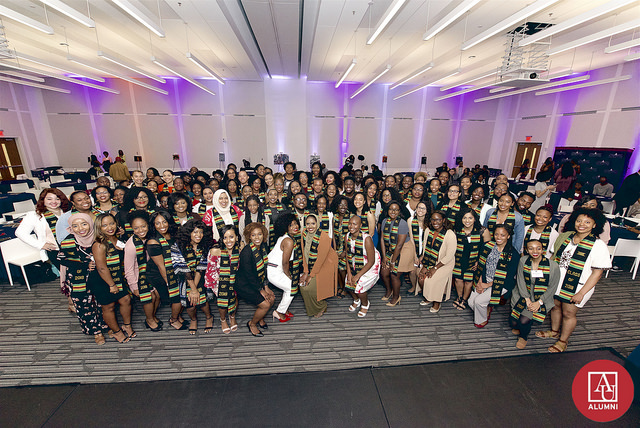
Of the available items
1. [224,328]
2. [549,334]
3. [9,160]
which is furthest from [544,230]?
[9,160]

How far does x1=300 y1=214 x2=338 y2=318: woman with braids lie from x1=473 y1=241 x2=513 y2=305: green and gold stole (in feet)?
6.19

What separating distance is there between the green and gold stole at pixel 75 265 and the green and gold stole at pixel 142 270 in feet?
1.72

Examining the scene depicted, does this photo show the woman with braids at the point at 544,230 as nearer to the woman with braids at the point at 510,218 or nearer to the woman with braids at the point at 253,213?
the woman with braids at the point at 510,218

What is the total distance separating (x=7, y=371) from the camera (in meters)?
2.67

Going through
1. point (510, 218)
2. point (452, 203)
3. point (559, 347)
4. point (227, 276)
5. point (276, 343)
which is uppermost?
point (452, 203)

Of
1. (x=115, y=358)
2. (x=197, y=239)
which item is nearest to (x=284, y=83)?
(x=197, y=239)

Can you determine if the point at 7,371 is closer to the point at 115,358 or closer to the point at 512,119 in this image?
the point at 115,358

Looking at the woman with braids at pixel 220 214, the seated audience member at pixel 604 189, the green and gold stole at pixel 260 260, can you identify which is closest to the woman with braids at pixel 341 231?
the green and gold stole at pixel 260 260

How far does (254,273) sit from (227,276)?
31 cm

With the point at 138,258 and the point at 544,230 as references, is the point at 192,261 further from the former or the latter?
the point at 544,230

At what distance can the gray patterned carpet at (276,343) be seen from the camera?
2709 mm

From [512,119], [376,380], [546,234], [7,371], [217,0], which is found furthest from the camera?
[512,119]

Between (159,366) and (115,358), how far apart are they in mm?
569

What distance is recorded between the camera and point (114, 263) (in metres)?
2.84
